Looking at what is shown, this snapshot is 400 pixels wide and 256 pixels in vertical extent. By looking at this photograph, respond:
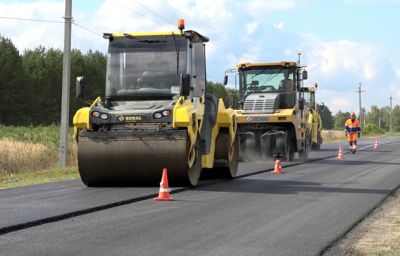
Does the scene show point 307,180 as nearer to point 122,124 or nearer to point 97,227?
point 122,124

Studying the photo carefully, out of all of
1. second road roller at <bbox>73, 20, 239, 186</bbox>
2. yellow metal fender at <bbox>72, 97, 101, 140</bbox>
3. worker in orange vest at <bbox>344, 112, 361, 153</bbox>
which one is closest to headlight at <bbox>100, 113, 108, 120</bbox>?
second road roller at <bbox>73, 20, 239, 186</bbox>

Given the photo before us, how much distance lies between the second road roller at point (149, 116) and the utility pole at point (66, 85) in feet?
22.0

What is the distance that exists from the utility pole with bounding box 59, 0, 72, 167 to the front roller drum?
7.99m

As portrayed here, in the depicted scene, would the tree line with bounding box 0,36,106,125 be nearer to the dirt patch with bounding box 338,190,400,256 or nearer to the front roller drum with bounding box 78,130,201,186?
the front roller drum with bounding box 78,130,201,186

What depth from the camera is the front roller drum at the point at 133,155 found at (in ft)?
35.3

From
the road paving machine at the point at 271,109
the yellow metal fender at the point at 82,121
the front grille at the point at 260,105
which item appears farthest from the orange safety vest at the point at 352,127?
the yellow metal fender at the point at 82,121

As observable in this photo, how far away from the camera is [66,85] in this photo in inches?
740

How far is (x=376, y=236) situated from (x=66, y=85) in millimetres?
13663

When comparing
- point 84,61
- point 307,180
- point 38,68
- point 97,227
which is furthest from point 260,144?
point 84,61

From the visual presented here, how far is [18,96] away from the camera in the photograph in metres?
61.8

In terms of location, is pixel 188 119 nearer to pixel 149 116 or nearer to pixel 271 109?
pixel 149 116

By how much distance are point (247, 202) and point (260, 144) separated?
1050cm

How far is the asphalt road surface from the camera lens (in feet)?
20.2

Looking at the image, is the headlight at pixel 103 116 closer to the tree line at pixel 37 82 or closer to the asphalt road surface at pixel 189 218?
the asphalt road surface at pixel 189 218
